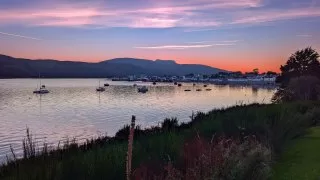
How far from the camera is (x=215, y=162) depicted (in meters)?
6.42

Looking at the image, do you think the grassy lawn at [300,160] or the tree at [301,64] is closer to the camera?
the grassy lawn at [300,160]

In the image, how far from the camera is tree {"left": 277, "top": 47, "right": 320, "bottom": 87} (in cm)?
6300

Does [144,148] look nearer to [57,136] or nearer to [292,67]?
A: [57,136]

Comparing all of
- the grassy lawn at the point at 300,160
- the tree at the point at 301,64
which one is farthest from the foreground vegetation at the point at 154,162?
the tree at the point at 301,64

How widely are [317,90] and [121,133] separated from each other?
31634 millimetres

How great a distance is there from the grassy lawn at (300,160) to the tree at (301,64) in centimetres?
5042

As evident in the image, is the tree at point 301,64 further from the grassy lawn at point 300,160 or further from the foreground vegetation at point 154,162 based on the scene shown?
the foreground vegetation at point 154,162

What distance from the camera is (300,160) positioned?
11523 millimetres

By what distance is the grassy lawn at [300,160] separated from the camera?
32.6 feet

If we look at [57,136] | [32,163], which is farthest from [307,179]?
[57,136]

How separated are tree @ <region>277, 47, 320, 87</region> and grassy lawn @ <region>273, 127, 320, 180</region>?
5042cm

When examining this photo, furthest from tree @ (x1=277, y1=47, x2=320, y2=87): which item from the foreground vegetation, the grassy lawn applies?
the foreground vegetation

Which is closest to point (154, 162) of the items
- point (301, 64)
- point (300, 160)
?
point (300, 160)

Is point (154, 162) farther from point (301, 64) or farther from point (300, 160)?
point (301, 64)
